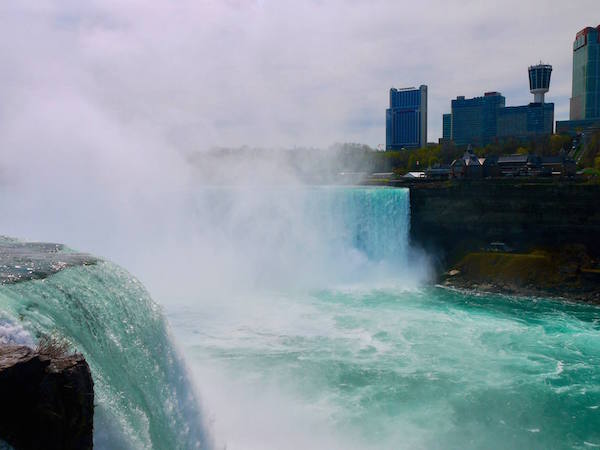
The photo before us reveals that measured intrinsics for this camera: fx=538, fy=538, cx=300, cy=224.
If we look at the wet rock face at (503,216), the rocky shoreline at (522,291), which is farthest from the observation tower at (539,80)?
the rocky shoreline at (522,291)

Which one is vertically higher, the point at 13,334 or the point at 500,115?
the point at 500,115

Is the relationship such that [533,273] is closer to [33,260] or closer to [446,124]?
[33,260]

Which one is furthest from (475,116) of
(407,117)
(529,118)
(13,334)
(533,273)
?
(13,334)

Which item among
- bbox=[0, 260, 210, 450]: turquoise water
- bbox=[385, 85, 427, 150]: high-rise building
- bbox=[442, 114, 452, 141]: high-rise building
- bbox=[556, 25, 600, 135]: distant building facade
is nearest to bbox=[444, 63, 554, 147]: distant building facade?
bbox=[385, 85, 427, 150]: high-rise building

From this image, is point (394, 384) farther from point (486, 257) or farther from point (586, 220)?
point (586, 220)

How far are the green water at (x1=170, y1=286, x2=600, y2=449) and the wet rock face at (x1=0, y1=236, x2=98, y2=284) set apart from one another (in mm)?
4412

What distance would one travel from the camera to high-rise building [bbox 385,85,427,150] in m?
149

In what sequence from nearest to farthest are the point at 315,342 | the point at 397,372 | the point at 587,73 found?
the point at 397,372, the point at 315,342, the point at 587,73

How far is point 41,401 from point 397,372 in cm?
1325

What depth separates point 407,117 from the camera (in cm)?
15088

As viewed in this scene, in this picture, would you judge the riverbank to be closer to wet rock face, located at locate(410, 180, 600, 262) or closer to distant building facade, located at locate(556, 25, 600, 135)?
wet rock face, located at locate(410, 180, 600, 262)

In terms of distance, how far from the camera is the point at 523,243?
3194 cm

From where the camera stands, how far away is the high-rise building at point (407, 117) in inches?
5881

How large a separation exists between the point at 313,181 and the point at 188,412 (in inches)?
1750
